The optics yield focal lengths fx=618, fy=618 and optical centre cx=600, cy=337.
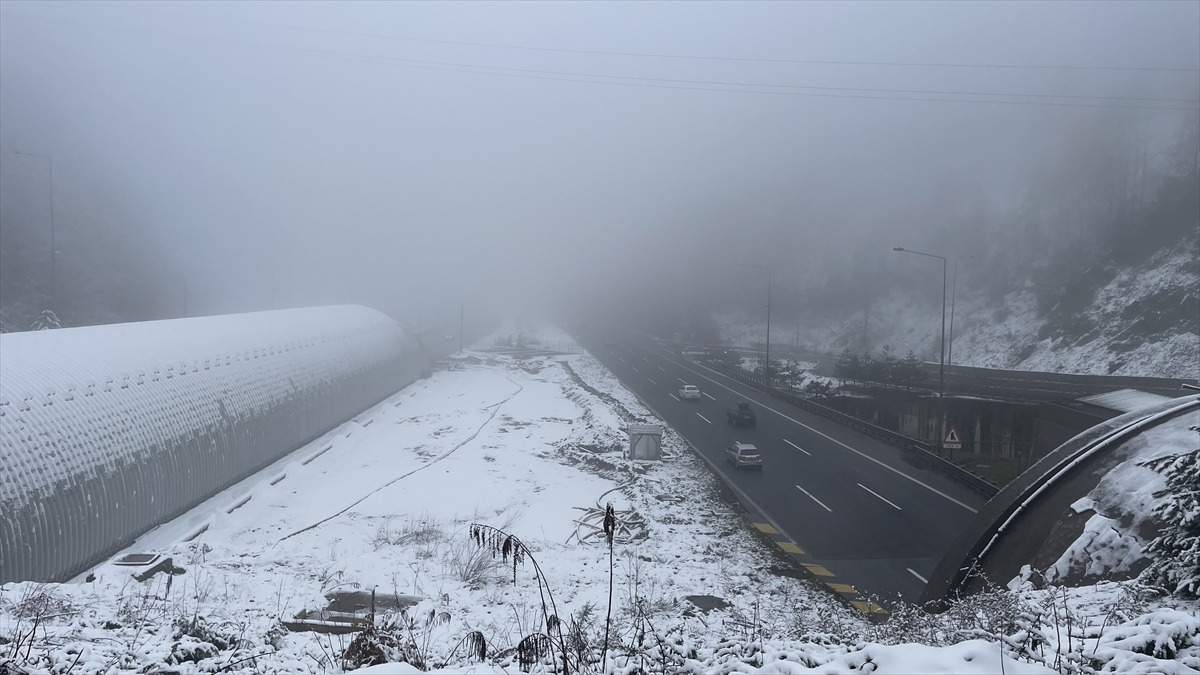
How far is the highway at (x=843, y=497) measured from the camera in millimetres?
16359

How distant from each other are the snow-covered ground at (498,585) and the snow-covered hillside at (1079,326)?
43523 mm

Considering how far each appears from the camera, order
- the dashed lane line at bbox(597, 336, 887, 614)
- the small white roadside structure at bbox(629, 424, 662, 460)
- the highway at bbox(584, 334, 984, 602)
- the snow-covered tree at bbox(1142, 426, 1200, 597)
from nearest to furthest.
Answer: the snow-covered tree at bbox(1142, 426, 1200, 597)
the dashed lane line at bbox(597, 336, 887, 614)
the highway at bbox(584, 334, 984, 602)
the small white roadside structure at bbox(629, 424, 662, 460)

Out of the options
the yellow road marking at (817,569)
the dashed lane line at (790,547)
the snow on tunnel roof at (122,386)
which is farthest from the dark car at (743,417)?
the snow on tunnel roof at (122,386)

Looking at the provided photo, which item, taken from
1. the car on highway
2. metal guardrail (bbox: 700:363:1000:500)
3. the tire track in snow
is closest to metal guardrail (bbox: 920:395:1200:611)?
metal guardrail (bbox: 700:363:1000:500)

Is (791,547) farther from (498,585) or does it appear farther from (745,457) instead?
(498,585)

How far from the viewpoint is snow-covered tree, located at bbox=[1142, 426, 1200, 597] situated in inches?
264

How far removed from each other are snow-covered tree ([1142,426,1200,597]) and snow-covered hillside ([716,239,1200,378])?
163 ft

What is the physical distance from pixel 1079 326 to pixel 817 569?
199ft

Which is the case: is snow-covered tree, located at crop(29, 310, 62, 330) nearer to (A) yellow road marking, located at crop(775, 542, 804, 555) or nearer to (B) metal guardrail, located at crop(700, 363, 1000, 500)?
(A) yellow road marking, located at crop(775, 542, 804, 555)

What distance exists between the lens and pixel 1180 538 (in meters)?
7.23

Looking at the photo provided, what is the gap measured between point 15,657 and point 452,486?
1700 centimetres

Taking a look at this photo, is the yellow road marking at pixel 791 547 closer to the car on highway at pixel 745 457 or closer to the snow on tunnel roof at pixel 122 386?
the car on highway at pixel 745 457

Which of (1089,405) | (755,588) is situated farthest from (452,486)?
(1089,405)

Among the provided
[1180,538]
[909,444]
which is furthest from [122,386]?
[909,444]
